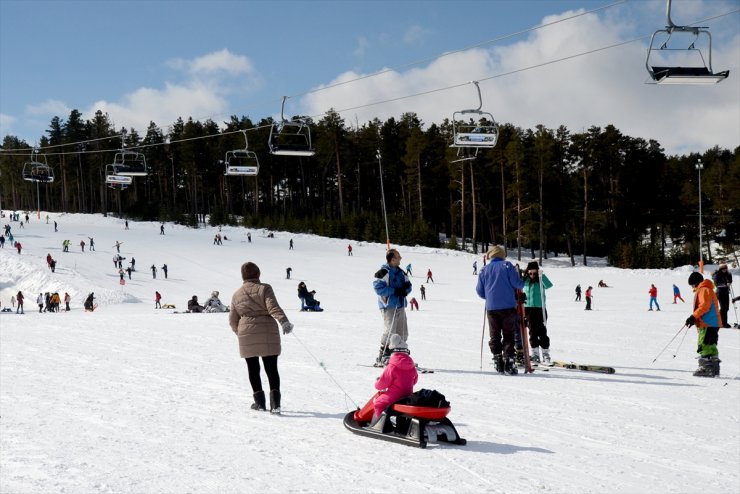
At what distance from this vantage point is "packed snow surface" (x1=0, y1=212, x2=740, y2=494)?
15.2 ft

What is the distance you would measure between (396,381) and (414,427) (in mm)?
420

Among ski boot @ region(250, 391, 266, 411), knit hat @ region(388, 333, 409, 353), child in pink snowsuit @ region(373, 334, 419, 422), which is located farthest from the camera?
ski boot @ region(250, 391, 266, 411)

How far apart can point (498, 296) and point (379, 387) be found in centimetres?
349

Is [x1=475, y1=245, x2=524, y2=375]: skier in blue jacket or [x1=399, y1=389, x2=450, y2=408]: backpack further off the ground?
[x1=475, y1=245, x2=524, y2=375]: skier in blue jacket

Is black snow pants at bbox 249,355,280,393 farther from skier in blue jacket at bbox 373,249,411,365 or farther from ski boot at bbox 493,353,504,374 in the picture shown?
ski boot at bbox 493,353,504,374

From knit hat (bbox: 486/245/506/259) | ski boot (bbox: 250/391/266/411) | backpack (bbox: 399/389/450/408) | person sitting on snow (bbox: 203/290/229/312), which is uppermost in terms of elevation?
knit hat (bbox: 486/245/506/259)

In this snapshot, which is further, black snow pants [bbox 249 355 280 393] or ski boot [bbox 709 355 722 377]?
ski boot [bbox 709 355 722 377]

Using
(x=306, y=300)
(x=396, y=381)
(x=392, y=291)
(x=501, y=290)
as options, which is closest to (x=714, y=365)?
(x=501, y=290)

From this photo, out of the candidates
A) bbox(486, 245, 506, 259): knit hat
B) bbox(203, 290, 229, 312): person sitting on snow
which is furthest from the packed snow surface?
bbox(203, 290, 229, 312): person sitting on snow

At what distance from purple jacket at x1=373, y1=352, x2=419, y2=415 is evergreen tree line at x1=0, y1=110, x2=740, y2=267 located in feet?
153

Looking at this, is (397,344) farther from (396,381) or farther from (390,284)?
(390,284)

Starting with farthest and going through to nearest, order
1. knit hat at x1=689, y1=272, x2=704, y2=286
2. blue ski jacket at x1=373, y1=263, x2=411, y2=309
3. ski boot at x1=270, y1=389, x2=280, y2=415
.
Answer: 1. knit hat at x1=689, y1=272, x2=704, y2=286
2. blue ski jacket at x1=373, y1=263, x2=411, y2=309
3. ski boot at x1=270, y1=389, x2=280, y2=415

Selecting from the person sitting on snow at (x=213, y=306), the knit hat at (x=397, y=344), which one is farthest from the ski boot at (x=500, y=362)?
the person sitting on snow at (x=213, y=306)

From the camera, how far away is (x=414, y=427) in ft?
17.4
